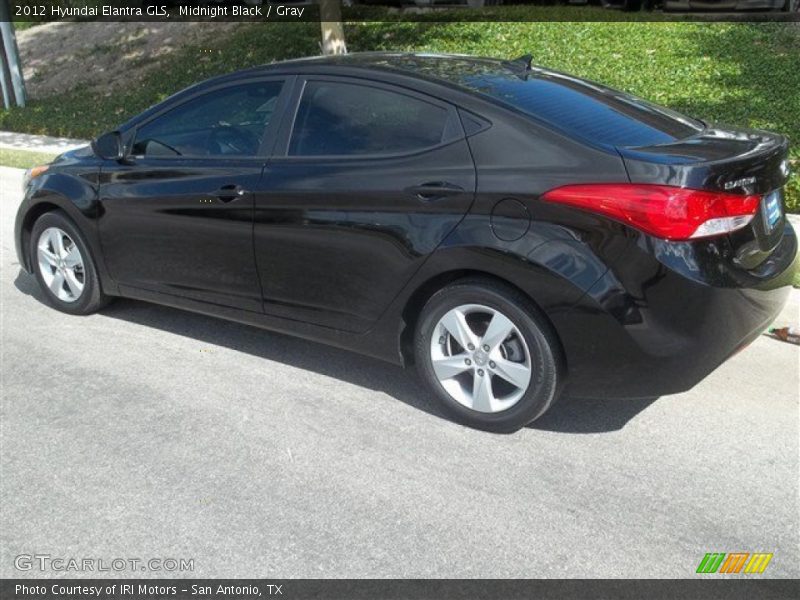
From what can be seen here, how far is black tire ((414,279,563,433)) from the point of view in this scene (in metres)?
4.07

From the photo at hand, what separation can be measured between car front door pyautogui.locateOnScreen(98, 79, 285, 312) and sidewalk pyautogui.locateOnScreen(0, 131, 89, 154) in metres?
8.25

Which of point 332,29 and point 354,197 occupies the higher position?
point 332,29

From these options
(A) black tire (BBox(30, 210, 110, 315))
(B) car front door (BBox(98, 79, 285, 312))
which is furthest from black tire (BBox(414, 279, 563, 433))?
(A) black tire (BBox(30, 210, 110, 315))

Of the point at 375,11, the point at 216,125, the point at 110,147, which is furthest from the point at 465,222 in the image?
the point at 375,11

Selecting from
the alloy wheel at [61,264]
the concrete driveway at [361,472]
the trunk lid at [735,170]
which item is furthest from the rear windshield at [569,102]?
the alloy wheel at [61,264]

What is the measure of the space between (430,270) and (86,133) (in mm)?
11665

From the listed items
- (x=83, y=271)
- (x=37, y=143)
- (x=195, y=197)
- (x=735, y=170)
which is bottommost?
(x=37, y=143)

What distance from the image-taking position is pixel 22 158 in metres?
12.3

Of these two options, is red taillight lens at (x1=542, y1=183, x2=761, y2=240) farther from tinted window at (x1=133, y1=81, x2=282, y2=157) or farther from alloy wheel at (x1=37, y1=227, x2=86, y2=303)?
alloy wheel at (x1=37, y1=227, x2=86, y2=303)

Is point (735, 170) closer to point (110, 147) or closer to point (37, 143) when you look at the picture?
point (110, 147)

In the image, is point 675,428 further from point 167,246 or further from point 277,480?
point 167,246
